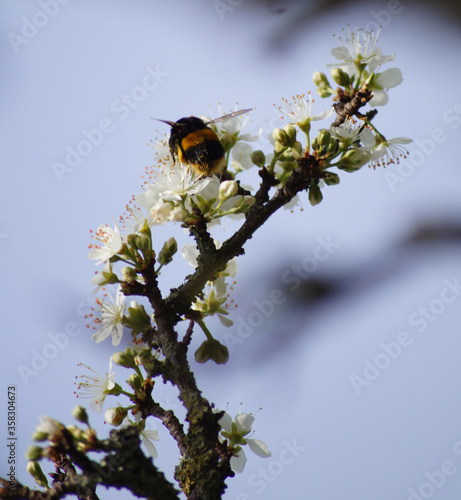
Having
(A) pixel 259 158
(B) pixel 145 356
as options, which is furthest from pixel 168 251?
(A) pixel 259 158

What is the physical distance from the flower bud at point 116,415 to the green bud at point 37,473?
228 millimetres

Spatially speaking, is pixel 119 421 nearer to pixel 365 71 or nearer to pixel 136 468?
pixel 136 468

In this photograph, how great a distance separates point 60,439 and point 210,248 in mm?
720

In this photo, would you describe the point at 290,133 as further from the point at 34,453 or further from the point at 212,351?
the point at 34,453

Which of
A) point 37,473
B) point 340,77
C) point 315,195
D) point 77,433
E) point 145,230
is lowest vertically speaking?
point 77,433

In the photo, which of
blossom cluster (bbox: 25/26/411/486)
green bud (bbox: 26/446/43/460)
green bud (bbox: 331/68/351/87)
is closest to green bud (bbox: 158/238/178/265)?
blossom cluster (bbox: 25/26/411/486)

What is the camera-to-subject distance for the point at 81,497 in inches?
61.1

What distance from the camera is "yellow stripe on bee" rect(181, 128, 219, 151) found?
6.45 feet

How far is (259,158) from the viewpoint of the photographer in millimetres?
1904

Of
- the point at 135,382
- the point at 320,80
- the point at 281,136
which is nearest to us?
the point at 135,382

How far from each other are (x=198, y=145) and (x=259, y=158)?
21 centimetres

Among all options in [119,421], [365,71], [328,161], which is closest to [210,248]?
[328,161]

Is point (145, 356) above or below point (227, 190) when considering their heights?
below

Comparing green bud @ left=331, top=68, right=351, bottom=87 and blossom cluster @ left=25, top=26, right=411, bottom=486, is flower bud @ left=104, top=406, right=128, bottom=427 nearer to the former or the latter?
blossom cluster @ left=25, top=26, right=411, bottom=486
